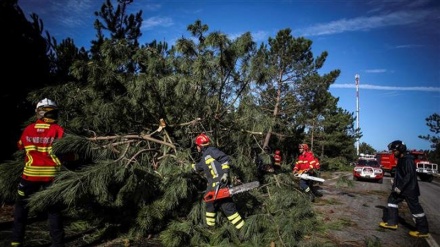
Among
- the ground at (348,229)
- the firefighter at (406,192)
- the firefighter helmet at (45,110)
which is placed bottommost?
the ground at (348,229)

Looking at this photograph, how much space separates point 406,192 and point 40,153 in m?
5.93

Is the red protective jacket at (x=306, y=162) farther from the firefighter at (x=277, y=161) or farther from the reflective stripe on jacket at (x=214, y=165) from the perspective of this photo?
the reflective stripe on jacket at (x=214, y=165)

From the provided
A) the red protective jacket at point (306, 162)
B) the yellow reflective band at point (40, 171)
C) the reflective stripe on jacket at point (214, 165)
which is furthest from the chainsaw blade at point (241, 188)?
the red protective jacket at point (306, 162)

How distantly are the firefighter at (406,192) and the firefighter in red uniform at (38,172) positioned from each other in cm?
545

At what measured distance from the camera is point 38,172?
10.4ft

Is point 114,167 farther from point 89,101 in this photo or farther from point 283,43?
point 283,43

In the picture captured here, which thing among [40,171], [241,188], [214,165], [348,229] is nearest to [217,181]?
[214,165]

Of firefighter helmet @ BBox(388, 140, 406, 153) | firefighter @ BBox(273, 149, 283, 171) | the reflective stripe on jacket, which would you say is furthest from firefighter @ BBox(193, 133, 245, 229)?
firefighter helmet @ BBox(388, 140, 406, 153)

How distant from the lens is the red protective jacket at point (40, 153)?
3160 millimetres

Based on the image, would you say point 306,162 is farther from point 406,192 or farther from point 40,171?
point 40,171

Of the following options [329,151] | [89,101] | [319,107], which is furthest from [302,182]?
[329,151]

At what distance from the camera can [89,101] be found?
5004 millimetres

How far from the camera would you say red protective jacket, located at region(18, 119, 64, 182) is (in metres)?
3.16

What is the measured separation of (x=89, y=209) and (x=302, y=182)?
5093 mm
